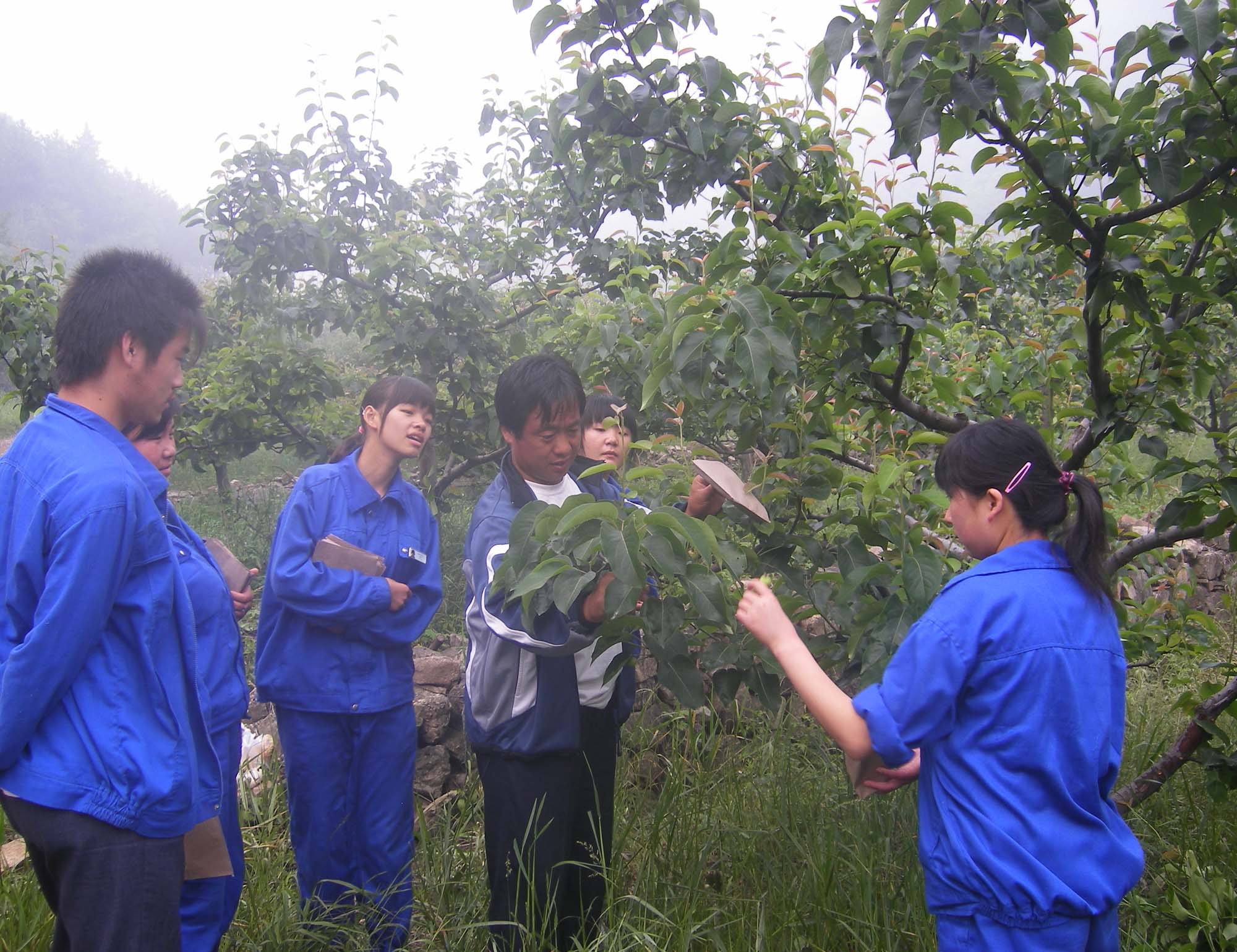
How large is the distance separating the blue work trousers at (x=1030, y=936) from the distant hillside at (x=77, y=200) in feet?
95.2

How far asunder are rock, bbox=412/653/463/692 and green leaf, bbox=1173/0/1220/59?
→ 3.27 m

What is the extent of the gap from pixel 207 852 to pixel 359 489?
45.7 inches

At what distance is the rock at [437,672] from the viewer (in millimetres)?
3791

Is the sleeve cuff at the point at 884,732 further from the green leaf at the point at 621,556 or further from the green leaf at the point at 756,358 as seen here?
the green leaf at the point at 756,358

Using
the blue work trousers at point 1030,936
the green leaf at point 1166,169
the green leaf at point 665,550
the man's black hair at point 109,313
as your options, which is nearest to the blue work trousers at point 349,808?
the man's black hair at point 109,313

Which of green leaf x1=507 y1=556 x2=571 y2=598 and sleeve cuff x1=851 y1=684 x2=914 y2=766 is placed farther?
green leaf x1=507 y1=556 x2=571 y2=598

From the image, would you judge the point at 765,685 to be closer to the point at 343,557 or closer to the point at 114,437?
the point at 343,557

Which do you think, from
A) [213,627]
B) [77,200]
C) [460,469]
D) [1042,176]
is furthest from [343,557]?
[77,200]

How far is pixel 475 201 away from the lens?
20.0 ft

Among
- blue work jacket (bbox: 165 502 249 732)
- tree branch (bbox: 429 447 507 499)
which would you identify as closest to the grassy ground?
blue work jacket (bbox: 165 502 249 732)

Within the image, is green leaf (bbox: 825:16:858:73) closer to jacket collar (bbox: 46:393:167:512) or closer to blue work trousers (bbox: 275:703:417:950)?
jacket collar (bbox: 46:393:167:512)

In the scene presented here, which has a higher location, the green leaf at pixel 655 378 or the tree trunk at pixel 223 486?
the green leaf at pixel 655 378

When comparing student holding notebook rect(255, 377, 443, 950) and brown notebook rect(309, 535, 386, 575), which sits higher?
brown notebook rect(309, 535, 386, 575)

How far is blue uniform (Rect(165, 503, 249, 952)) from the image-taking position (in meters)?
1.82
